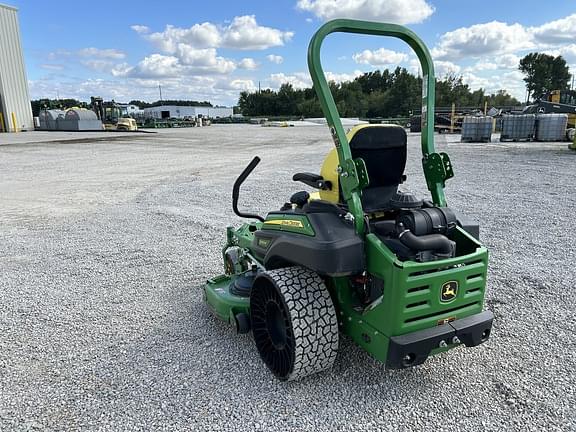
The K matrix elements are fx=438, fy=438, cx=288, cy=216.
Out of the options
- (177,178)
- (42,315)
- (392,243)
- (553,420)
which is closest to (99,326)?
(42,315)

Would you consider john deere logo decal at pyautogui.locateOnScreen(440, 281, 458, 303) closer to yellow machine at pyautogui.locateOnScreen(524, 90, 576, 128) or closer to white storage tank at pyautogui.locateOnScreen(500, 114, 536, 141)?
white storage tank at pyautogui.locateOnScreen(500, 114, 536, 141)

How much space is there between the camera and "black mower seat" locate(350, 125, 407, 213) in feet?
8.93

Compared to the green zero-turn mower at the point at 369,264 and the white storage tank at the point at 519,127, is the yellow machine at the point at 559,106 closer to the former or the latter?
the white storage tank at the point at 519,127

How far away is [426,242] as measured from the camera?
7.81ft

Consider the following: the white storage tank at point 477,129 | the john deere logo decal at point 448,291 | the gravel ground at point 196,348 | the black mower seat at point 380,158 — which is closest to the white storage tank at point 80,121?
the white storage tank at point 477,129

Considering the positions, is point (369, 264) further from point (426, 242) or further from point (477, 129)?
point (477, 129)

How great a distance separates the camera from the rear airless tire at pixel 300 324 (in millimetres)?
2486

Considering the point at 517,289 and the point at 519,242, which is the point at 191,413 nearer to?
the point at 517,289

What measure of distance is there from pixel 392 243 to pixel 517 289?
2.21 m

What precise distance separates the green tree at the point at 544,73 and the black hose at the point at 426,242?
266 ft

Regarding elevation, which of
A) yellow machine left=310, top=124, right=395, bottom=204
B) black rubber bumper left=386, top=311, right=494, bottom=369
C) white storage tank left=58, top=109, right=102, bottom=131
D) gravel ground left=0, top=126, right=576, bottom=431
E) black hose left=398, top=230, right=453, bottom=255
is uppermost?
white storage tank left=58, top=109, right=102, bottom=131

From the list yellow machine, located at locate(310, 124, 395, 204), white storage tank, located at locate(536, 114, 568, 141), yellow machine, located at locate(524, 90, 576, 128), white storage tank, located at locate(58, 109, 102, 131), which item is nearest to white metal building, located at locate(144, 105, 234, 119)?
white storage tank, located at locate(58, 109, 102, 131)

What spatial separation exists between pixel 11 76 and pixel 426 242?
141 ft

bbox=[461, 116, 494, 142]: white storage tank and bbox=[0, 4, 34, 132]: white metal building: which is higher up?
bbox=[0, 4, 34, 132]: white metal building
